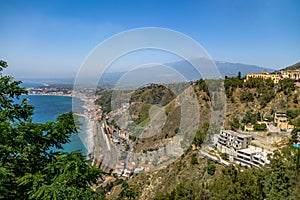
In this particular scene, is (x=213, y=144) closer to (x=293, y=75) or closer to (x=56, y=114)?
(x=293, y=75)

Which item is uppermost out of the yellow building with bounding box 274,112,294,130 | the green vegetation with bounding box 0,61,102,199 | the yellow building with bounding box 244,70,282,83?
the yellow building with bounding box 244,70,282,83

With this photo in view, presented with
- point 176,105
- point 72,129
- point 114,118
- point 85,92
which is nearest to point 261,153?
point 176,105

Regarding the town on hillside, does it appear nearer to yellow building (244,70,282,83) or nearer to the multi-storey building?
the multi-storey building

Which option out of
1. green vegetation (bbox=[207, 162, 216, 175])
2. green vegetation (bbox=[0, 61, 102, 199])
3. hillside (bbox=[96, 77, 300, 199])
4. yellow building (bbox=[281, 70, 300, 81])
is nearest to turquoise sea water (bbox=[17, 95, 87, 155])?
green vegetation (bbox=[0, 61, 102, 199])

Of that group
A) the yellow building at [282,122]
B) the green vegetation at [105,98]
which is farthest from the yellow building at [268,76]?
the green vegetation at [105,98]

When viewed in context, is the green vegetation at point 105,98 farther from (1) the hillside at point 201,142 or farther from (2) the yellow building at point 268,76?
(2) the yellow building at point 268,76

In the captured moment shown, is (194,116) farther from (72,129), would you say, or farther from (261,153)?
(72,129)

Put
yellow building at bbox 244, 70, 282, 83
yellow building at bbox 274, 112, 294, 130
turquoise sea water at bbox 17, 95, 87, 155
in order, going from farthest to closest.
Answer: yellow building at bbox 244, 70, 282, 83 < yellow building at bbox 274, 112, 294, 130 < turquoise sea water at bbox 17, 95, 87, 155

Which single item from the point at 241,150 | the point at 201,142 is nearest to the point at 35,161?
the point at 241,150

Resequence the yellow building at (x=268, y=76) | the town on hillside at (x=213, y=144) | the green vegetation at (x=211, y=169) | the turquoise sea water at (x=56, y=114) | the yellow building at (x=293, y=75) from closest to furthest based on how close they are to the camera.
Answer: the turquoise sea water at (x=56, y=114)
the town on hillside at (x=213, y=144)
the green vegetation at (x=211, y=169)
the yellow building at (x=293, y=75)
the yellow building at (x=268, y=76)
